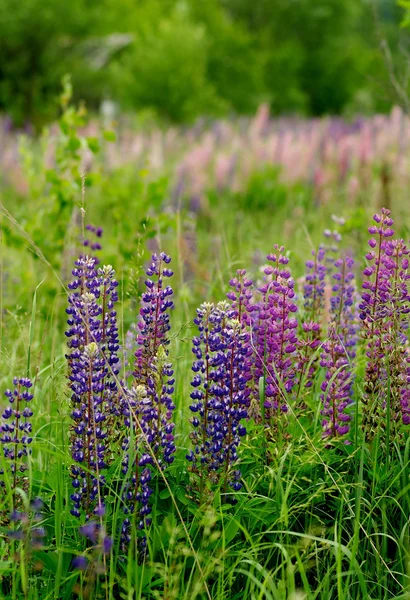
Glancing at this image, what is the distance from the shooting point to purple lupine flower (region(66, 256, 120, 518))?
2.08m

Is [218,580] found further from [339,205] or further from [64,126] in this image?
[339,205]

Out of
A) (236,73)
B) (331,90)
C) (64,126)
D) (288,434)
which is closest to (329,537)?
(288,434)

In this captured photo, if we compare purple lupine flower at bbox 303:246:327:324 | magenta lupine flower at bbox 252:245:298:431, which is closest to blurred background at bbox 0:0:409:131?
purple lupine flower at bbox 303:246:327:324

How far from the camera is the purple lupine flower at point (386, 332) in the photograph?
7.80 ft

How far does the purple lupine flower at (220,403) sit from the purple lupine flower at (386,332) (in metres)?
0.45

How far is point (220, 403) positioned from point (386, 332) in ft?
2.06

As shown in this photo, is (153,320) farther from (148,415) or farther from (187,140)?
(187,140)

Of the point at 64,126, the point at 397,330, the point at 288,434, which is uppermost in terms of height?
the point at 64,126

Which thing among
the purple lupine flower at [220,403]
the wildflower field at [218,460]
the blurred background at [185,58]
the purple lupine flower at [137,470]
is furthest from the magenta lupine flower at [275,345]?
the blurred background at [185,58]

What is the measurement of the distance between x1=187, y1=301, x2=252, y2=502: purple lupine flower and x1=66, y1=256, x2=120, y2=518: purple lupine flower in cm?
26

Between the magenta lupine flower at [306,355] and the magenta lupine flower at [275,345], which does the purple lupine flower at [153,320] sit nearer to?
the magenta lupine flower at [275,345]

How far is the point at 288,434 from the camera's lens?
2334mm

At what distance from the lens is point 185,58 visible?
1456 centimetres

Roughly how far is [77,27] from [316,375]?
15.4 meters
